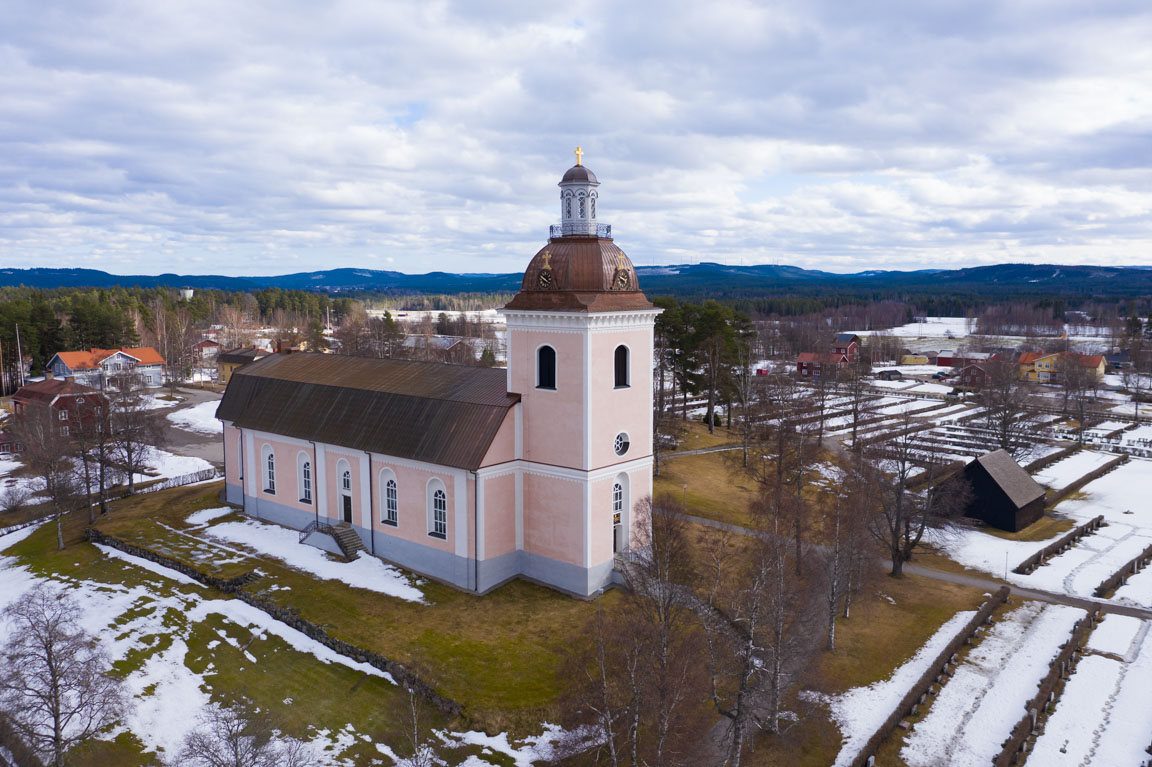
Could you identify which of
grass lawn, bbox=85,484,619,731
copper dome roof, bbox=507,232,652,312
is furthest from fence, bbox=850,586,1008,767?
copper dome roof, bbox=507,232,652,312

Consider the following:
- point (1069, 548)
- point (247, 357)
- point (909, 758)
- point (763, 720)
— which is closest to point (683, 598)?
point (763, 720)

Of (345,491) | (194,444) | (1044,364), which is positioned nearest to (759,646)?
(345,491)

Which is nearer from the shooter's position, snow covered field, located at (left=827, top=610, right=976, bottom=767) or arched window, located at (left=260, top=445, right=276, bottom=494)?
snow covered field, located at (left=827, top=610, right=976, bottom=767)

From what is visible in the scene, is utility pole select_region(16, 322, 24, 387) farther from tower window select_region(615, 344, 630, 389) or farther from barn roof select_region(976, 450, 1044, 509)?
barn roof select_region(976, 450, 1044, 509)

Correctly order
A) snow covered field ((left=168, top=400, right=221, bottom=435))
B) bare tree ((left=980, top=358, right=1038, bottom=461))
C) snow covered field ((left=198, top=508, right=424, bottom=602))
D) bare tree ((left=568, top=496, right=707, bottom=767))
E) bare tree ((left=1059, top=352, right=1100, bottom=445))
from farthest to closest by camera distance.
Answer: bare tree ((left=1059, top=352, right=1100, bottom=445)) < snow covered field ((left=168, top=400, right=221, bottom=435)) < bare tree ((left=980, top=358, right=1038, bottom=461)) < snow covered field ((left=198, top=508, right=424, bottom=602)) < bare tree ((left=568, top=496, right=707, bottom=767))

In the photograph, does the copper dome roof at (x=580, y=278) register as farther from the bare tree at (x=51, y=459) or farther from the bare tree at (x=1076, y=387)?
the bare tree at (x=1076, y=387)

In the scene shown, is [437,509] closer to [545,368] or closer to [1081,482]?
[545,368]
